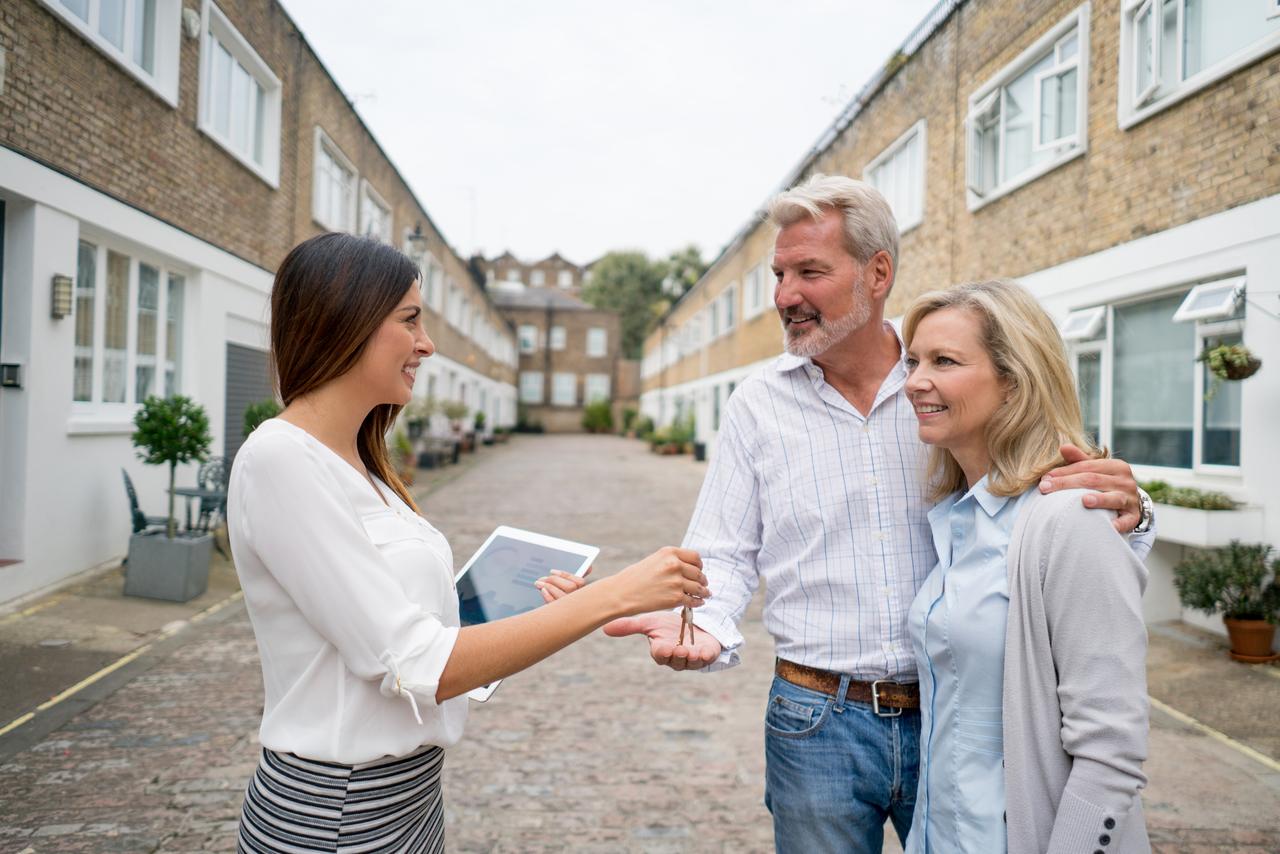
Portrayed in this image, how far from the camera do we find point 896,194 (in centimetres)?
1301

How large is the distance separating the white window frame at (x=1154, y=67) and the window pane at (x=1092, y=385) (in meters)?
2.18

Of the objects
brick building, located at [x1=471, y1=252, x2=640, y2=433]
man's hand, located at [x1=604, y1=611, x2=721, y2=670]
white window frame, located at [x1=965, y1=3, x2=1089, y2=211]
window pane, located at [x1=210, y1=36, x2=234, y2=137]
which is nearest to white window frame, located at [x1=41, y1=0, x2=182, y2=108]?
window pane, located at [x1=210, y1=36, x2=234, y2=137]

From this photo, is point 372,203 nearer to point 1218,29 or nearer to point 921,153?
point 921,153

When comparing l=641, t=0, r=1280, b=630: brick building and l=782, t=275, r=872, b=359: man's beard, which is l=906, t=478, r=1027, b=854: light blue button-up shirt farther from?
l=641, t=0, r=1280, b=630: brick building

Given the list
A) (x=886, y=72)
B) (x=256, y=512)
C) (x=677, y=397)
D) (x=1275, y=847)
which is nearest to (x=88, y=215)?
(x=256, y=512)

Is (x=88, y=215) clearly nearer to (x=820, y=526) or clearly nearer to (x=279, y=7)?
(x=279, y=7)

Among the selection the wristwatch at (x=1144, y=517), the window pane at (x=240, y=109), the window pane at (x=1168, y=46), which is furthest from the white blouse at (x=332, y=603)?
the window pane at (x=240, y=109)

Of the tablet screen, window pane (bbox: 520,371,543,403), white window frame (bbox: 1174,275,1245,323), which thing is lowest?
the tablet screen

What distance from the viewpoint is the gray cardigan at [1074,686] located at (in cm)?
144

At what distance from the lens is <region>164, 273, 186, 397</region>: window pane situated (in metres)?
9.09

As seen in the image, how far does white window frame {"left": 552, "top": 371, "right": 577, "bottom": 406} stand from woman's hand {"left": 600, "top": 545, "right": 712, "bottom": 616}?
49757mm

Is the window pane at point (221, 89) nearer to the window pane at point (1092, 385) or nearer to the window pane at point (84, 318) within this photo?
the window pane at point (84, 318)

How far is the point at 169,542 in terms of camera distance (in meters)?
6.71

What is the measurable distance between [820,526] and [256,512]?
1234mm
